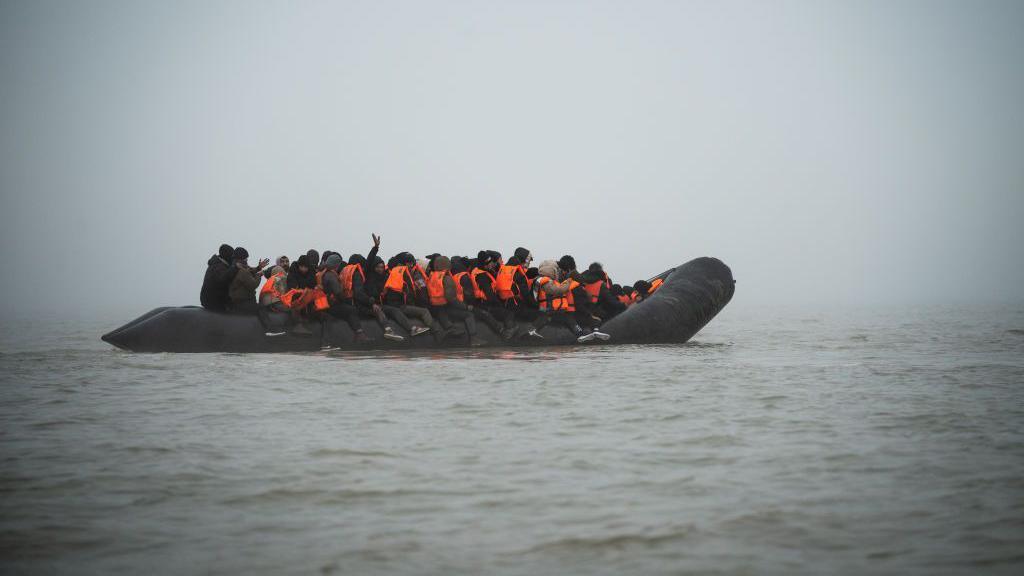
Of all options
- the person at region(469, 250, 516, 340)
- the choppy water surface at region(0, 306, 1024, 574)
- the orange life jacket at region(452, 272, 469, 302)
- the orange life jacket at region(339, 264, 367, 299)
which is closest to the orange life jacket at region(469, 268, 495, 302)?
the person at region(469, 250, 516, 340)

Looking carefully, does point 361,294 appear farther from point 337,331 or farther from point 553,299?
point 553,299

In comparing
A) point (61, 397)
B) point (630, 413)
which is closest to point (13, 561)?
point (630, 413)

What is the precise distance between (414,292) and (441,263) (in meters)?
0.71

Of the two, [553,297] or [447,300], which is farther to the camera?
[553,297]

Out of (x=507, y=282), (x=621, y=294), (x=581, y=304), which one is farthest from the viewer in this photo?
(x=621, y=294)

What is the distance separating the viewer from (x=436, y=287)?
1809 cm

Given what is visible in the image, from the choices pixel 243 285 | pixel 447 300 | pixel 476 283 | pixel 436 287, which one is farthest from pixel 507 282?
pixel 243 285

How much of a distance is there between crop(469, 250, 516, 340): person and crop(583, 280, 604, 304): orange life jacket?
1612 millimetres

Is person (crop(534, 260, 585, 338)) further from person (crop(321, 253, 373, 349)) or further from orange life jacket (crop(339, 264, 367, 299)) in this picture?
orange life jacket (crop(339, 264, 367, 299))

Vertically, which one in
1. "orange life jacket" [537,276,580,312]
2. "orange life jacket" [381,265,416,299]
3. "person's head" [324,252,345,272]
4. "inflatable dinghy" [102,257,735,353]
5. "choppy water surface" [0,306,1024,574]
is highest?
"person's head" [324,252,345,272]

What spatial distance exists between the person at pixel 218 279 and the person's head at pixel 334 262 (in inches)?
61.6

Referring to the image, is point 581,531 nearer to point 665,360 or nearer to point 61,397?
point 61,397

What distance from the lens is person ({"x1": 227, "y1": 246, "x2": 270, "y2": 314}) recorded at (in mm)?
17656

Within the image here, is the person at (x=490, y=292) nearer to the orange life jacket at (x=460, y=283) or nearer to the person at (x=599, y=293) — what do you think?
the orange life jacket at (x=460, y=283)
